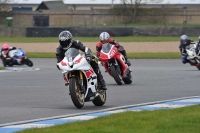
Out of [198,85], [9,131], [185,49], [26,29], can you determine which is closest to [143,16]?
[26,29]

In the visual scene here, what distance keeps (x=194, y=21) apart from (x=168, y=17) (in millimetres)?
2612

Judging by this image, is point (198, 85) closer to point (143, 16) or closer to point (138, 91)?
point (138, 91)

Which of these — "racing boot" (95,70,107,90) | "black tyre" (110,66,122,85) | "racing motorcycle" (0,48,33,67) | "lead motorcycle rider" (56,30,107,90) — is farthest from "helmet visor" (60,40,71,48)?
"racing motorcycle" (0,48,33,67)

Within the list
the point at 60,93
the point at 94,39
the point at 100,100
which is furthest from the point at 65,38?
the point at 94,39

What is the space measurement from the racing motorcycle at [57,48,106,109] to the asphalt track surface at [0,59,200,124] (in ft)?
0.74

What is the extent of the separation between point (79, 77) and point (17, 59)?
59.0 ft

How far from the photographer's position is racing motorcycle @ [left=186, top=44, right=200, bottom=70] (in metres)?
24.8

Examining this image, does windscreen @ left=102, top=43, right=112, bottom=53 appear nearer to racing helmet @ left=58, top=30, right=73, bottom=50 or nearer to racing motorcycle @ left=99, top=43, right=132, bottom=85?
racing motorcycle @ left=99, top=43, right=132, bottom=85

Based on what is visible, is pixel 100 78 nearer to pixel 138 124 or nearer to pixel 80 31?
pixel 138 124

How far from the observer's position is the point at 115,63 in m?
18.6

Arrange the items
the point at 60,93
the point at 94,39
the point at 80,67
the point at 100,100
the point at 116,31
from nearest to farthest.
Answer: the point at 80,67 < the point at 100,100 < the point at 60,93 < the point at 94,39 < the point at 116,31

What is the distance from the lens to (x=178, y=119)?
31.6 feet

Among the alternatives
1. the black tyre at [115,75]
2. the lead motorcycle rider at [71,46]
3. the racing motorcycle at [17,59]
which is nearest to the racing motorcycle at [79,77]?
the lead motorcycle rider at [71,46]

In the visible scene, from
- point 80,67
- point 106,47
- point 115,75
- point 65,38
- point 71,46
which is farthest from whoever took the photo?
point 106,47
